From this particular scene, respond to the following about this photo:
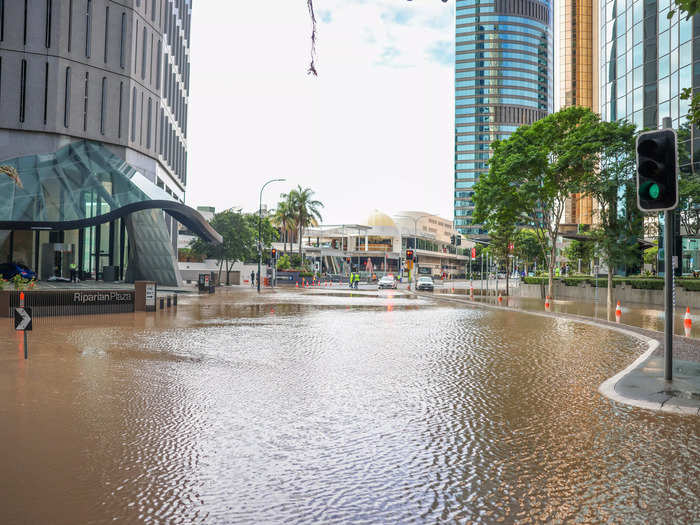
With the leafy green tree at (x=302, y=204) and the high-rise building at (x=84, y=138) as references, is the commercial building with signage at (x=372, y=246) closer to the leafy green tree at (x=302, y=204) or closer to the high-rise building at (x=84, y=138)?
the leafy green tree at (x=302, y=204)

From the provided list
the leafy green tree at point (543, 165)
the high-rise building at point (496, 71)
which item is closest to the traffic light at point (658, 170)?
the leafy green tree at point (543, 165)

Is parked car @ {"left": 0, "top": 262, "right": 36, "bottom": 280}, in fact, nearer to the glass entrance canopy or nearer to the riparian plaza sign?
the glass entrance canopy

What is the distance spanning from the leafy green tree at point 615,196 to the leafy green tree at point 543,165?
0.74 m

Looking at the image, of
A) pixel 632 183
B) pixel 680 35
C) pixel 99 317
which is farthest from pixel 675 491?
pixel 680 35

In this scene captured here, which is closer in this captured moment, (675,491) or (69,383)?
(675,491)

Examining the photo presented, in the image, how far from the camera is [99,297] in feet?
69.4

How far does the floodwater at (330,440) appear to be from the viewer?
421 centimetres

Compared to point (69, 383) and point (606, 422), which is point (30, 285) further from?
point (606, 422)

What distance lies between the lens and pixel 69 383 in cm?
843

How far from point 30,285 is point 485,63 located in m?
163

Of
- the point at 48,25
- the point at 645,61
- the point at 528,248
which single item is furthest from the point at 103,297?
the point at 528,248

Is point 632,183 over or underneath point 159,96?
underneath

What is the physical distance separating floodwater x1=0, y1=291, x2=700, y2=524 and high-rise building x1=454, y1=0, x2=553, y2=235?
6195 inches

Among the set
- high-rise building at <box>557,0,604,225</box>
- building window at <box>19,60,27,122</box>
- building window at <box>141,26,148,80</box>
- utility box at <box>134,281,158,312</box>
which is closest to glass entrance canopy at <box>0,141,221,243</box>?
building window at <box>19,60,27,122</box>
